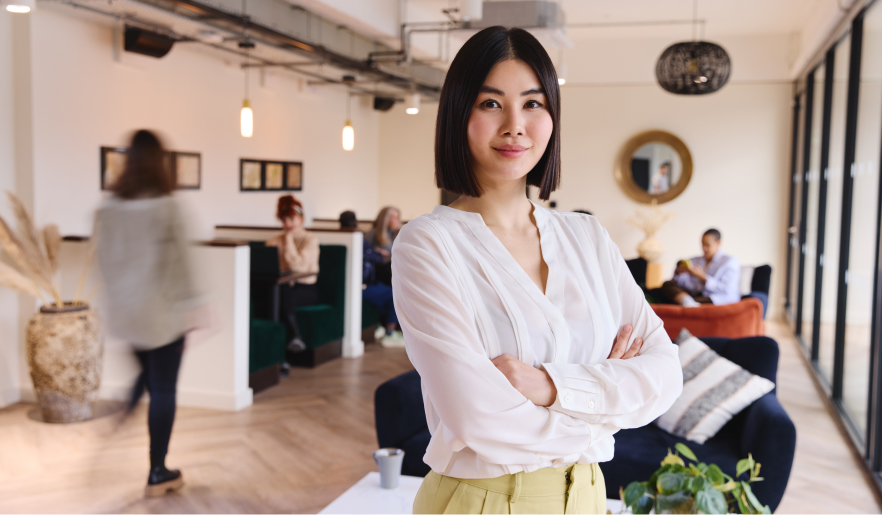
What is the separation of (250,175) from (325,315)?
261 cm

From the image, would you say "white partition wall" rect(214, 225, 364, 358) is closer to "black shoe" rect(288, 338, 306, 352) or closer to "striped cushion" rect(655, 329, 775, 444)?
"black shoe" rect(288, 338, 306, 352)

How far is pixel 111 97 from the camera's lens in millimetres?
6152

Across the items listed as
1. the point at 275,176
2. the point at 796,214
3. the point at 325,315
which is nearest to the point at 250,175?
the point at 275,176

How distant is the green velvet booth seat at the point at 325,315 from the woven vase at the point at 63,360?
1.93 meters

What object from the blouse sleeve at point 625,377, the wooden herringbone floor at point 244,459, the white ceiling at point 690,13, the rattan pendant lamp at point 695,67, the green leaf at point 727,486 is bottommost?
the wooden herringbone floor at point 244,459

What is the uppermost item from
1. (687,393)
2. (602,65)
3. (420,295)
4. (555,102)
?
(602,65)

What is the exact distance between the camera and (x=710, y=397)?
3.14m

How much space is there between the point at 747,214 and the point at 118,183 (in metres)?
8.77

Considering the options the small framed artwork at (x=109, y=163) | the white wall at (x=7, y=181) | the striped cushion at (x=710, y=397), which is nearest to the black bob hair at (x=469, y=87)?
the striped cushion at (x=710, y=397)

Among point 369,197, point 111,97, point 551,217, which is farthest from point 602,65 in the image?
point 551,217

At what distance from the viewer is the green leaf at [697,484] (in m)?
1.71

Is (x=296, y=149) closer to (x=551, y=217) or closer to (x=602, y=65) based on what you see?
(x=602, y=65)

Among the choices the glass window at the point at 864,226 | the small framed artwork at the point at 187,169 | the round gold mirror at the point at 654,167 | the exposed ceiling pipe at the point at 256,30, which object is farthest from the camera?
the round gold mirror at the point at 654,167

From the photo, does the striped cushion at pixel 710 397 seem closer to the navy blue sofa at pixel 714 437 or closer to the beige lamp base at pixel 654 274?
the navy blue sofa at pixel 714 437
